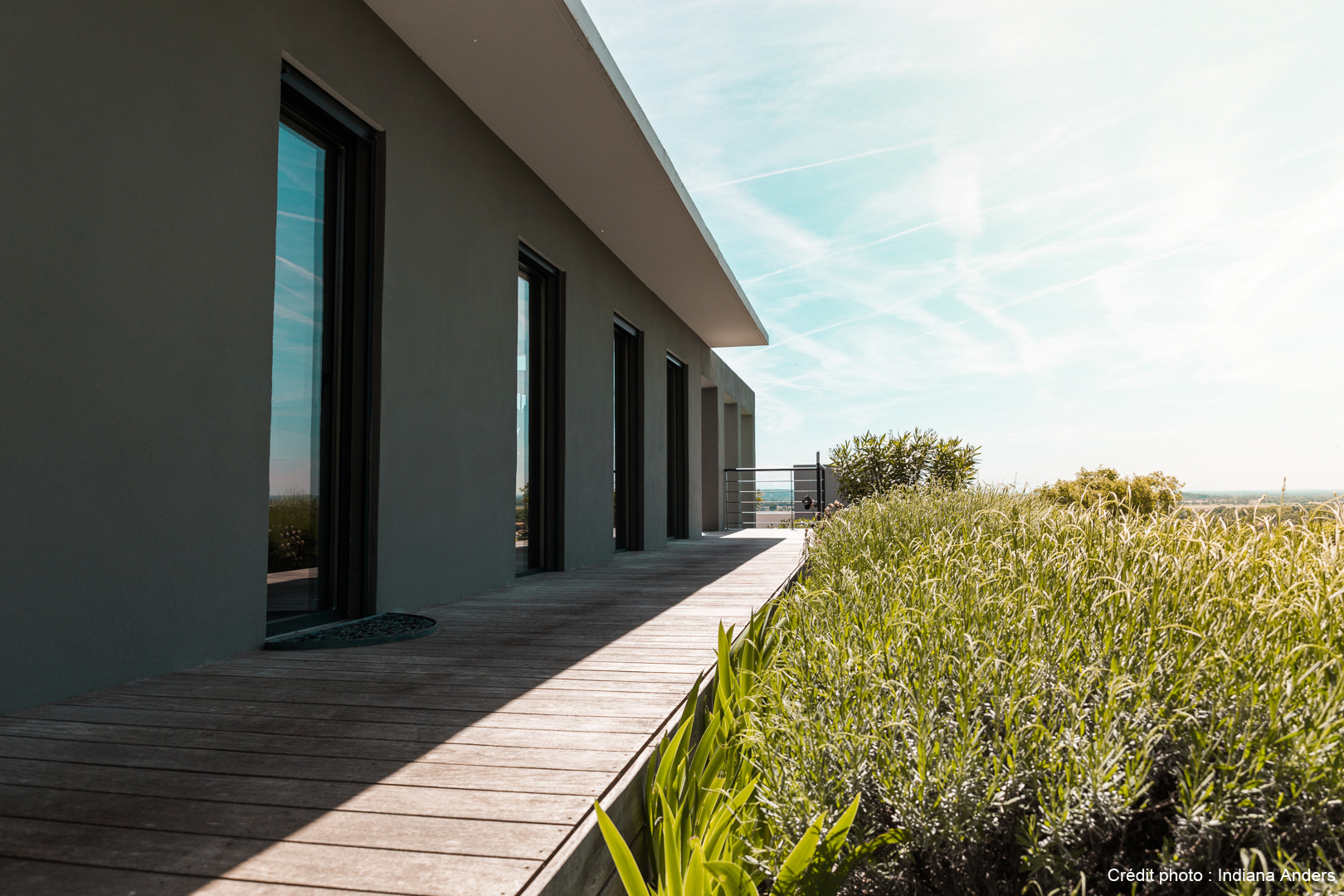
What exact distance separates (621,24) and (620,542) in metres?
4.67

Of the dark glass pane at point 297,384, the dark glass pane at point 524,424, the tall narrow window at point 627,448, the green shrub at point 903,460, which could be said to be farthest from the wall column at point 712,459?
the dark glass pane at point 297,384

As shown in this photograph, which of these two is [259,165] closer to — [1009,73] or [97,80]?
[97,80]

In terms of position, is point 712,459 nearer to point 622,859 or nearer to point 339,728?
A: point 339,728

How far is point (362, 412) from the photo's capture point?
3.34 m

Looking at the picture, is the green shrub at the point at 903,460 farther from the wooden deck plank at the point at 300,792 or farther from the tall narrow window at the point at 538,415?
the wooden deck plank at the point at 300,792

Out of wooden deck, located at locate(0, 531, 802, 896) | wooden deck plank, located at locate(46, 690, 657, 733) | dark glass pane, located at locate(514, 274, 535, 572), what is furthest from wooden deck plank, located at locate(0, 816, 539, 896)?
dark glass pane, located at locate(514, 274, 535, 572)

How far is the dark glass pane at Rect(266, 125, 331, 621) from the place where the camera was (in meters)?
2.92

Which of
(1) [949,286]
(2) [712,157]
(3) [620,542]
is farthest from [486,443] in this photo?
(1) [949,286]

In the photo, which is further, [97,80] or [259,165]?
[259,165]

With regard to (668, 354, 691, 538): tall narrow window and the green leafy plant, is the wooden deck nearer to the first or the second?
the green leafy plant

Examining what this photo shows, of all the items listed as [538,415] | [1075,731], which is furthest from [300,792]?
[538,415]

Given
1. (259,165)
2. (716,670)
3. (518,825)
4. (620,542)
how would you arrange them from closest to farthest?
(518,825), (716,670), (259,165), (620,542)

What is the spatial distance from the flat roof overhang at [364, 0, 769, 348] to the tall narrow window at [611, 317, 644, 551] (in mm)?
1077

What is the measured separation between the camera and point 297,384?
3045mm
